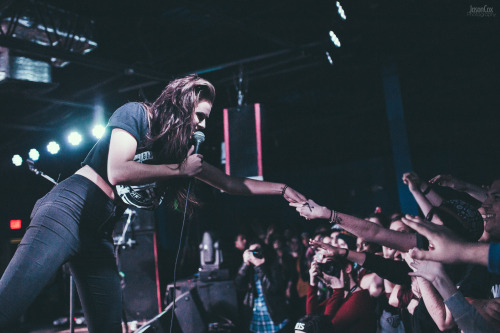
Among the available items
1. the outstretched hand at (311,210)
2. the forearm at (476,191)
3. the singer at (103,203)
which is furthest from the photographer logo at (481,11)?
the singer at (103,203)

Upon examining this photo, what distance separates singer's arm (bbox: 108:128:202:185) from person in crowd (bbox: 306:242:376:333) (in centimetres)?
166

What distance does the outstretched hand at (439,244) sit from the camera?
4.83ft

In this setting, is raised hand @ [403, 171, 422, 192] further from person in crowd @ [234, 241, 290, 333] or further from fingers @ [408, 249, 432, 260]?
person in crowd @ [234, 241, 290, 333]

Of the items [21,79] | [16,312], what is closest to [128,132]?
[16,312]

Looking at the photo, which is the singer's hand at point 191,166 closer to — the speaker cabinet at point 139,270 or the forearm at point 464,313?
the forearm at point 464,313

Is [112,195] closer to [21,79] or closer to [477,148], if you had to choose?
[21,79]

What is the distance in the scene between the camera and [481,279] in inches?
83.1

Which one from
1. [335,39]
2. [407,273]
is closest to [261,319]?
[407,273]

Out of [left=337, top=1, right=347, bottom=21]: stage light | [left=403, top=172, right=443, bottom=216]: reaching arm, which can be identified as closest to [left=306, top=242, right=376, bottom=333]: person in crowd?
[left=403, top=172, right=443, bottom=216]: reaching arm

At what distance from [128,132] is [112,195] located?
305 millimetres

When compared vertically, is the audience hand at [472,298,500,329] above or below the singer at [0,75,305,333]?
below

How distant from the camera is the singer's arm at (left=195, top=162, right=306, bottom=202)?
2.25m

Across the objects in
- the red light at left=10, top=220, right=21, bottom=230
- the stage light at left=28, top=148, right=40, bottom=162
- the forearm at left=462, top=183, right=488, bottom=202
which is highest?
the stage light at left=28, top=148, right=40, bottom=162

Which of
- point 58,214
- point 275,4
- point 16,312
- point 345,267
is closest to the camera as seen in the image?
point 16,312
